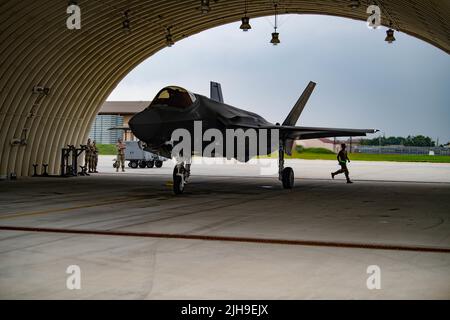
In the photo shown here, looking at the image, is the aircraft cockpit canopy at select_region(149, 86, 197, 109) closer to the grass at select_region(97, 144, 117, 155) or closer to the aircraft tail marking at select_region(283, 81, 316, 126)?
the aircraft tail marking at select_region(283, 81, 316, 126)

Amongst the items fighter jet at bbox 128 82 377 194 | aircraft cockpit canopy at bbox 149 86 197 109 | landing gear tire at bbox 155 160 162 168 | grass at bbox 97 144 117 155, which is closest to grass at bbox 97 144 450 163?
grass at bbox 97 144 117 155

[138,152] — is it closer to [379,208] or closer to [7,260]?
[379,208]

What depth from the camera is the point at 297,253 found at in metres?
6.63

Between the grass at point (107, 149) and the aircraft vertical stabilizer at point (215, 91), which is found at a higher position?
the aircraft vertical stabilizer at point (215, 91)

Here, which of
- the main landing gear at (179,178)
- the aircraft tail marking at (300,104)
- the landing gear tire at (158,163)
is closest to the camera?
the main landing gear at (179,178)

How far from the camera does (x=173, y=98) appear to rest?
46.9 ft

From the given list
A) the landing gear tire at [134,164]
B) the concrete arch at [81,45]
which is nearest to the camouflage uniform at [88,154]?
the concrete arch at [81,45]

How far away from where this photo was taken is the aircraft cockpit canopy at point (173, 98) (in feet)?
46.4

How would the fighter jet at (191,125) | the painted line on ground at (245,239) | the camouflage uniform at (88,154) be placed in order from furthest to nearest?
the camouflage uniform at (88,154)
the fighter jet at (191,125)
the painted line on ground at (245,239)

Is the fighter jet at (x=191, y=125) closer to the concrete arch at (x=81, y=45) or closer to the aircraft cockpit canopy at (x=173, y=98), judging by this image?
the aircraft cockpit canopy at (x=173, y=98)

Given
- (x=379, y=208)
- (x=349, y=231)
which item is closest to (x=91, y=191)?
(x=379, y=208)

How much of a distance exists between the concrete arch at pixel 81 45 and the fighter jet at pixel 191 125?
5.88 meters

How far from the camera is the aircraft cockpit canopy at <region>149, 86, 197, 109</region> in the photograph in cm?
1415
